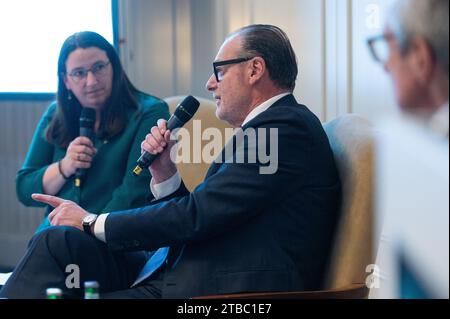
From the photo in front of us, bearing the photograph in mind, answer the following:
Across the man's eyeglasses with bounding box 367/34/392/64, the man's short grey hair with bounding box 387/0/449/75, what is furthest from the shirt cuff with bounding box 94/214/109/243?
the man's short grey hair with bounding box 387/0/449/75

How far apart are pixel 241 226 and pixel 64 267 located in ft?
1.40

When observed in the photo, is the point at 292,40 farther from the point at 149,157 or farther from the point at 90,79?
the point at 149,157

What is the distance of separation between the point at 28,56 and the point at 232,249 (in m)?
2.46

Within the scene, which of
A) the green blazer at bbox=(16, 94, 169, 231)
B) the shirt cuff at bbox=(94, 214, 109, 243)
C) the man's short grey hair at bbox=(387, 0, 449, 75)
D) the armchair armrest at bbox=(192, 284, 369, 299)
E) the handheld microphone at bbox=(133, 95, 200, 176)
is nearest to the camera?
the man's short grey hair at bbox=(387, 0, 449, 75)

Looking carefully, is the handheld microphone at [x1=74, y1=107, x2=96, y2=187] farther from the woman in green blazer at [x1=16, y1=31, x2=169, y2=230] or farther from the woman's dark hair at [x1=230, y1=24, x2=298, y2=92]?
the woman's dark hair at [x1=230, y1=24, x2=298, y2=92]

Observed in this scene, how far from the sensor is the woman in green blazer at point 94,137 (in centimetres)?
221

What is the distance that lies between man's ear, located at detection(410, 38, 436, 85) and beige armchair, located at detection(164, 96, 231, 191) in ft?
5.24

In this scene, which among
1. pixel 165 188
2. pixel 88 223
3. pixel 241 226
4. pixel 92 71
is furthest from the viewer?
pixel 92 71

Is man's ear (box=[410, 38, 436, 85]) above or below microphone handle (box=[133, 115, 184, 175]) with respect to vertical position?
above

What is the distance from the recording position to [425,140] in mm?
738

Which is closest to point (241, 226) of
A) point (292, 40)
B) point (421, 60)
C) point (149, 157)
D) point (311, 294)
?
point (311, 294)

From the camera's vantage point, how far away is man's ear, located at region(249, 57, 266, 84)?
1735mm

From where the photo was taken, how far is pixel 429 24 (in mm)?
772

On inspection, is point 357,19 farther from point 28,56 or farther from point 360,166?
point 28,56
